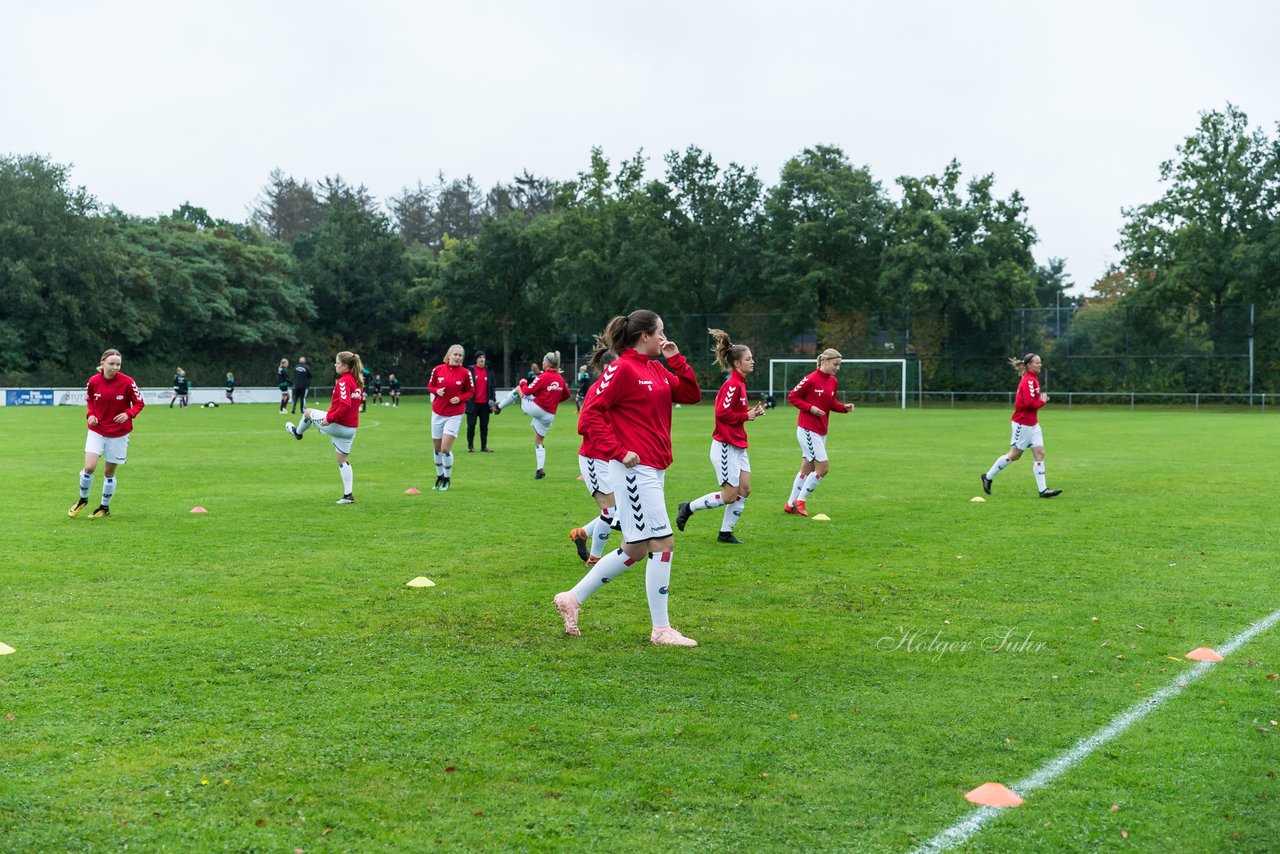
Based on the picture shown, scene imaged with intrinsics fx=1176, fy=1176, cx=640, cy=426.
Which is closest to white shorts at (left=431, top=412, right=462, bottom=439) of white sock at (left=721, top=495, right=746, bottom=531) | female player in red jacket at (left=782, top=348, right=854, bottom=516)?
female player in red jacket at (left=782, top=348, right=854, bottom=516)

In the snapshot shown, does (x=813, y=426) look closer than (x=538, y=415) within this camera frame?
Yes

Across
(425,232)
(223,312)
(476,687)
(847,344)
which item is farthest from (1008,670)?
(425,232)

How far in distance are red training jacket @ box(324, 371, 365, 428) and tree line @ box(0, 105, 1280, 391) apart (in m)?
40.3

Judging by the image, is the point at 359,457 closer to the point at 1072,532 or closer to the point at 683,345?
the point at 1072,532

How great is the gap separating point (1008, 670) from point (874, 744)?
5.19 ft

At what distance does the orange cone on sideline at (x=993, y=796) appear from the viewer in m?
4.44

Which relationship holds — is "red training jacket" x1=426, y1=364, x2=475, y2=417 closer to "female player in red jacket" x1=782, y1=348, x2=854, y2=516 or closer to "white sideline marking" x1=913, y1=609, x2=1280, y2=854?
"female player in red jacket" x1=782, y1=348, x2=854, y2=516

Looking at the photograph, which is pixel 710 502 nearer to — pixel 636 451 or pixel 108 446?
pixel 636 451

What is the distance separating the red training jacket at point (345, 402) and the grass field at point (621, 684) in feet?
4.97

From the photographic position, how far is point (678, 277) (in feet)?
195

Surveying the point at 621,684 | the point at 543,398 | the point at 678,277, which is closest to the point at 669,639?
the point at 621,684

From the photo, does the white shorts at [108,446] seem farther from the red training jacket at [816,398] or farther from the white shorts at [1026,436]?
the white shorts at [1026,436]

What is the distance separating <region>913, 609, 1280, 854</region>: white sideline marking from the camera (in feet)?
13.6

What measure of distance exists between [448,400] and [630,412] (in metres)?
9.89
